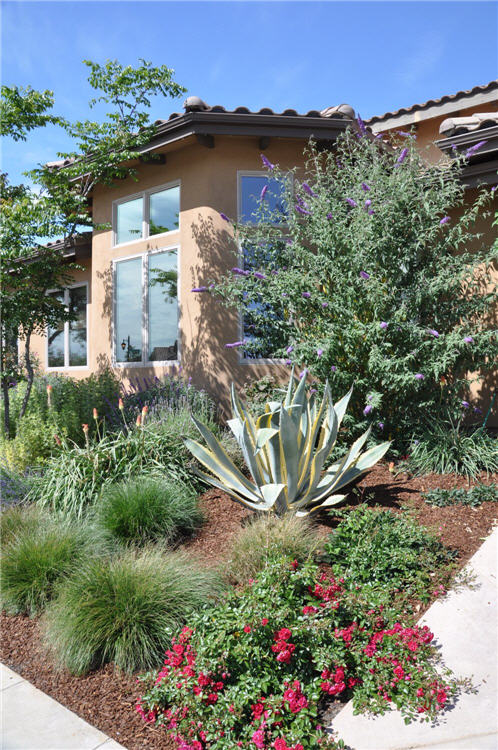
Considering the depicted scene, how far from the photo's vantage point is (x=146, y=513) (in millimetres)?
4574

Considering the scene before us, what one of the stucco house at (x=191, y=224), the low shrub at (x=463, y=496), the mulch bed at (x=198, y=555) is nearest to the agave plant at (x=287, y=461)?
the mulch bed at (x=198, y=555)

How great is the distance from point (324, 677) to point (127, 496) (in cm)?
249

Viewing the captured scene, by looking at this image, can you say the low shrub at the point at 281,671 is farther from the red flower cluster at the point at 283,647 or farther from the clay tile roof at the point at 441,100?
the clay tile roof at the point at 441,100

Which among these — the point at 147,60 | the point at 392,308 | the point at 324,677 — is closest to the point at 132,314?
the point at 147,60

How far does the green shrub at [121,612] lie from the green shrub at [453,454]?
9.60 ft

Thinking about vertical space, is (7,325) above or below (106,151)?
below

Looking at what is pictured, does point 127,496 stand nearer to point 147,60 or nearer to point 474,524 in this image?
point 474,524

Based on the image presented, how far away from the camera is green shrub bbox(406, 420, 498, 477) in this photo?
5.36 meters

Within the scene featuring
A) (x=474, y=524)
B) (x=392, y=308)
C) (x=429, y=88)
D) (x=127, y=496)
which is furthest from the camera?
(x=429, y=88)

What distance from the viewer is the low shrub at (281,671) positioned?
8.26 ft

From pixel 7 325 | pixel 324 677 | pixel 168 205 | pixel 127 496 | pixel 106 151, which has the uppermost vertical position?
pixel 106 151

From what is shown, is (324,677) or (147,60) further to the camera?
(147,60)

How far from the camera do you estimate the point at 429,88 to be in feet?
34.6

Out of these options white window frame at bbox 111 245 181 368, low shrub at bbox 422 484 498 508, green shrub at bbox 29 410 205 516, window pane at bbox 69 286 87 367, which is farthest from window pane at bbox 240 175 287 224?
low shrub at bbox 422 484 498 508
